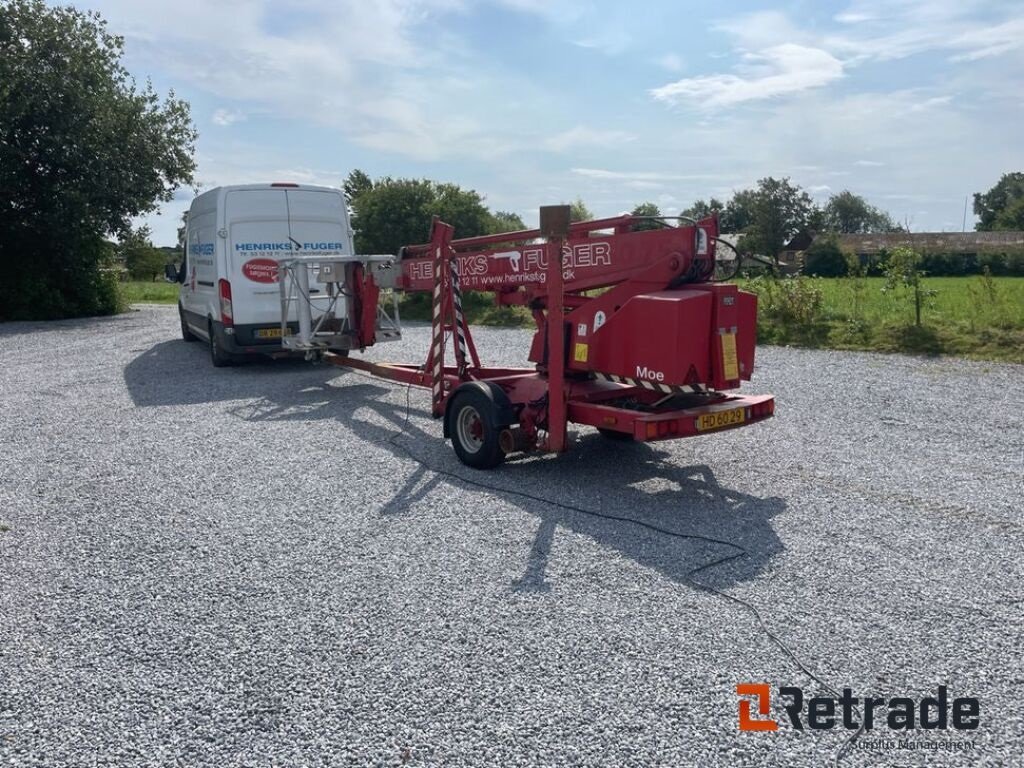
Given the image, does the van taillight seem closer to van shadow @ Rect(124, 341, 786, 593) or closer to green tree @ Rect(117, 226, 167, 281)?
van shadow @ Rect(124, 341, 786, 593)

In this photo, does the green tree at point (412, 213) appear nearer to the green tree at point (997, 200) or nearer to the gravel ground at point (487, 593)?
the gravel ground at point (487, 593)

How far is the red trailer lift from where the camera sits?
6527mm

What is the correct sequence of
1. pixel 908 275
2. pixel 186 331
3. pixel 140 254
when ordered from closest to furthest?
1. pixel 908 275
2. pixel 186 331
3. pixel 140 254

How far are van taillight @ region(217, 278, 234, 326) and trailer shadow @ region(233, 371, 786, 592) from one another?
168 inches

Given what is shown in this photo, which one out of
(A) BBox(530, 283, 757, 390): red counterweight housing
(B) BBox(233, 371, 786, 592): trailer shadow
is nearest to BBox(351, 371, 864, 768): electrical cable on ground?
(B) BBox(233, 371, 786, 592): trailer shadow

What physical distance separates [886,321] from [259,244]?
11162mm

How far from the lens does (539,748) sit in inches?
131

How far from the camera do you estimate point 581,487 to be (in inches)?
273

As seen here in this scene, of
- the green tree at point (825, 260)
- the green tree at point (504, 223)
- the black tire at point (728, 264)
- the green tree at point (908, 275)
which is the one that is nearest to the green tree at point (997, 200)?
the green tree at point (825, 260)

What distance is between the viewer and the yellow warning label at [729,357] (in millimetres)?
6535

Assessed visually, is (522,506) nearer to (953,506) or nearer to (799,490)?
(799,490)

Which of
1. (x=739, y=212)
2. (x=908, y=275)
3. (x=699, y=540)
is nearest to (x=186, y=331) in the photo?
(x=908, y=275)

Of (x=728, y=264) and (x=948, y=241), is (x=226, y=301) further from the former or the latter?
(x=948, y=241)

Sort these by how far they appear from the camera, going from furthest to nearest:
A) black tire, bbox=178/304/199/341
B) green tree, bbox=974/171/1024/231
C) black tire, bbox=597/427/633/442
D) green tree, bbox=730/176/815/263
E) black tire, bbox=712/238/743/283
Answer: green tree, bbox=974/171/1024/231 → green tree, bbox=730/176/815/263 → black tire, bbox=178/304/199/341 → black tire, bbox=597/427/633/442 → black tire, bbox=712/238/743/283
